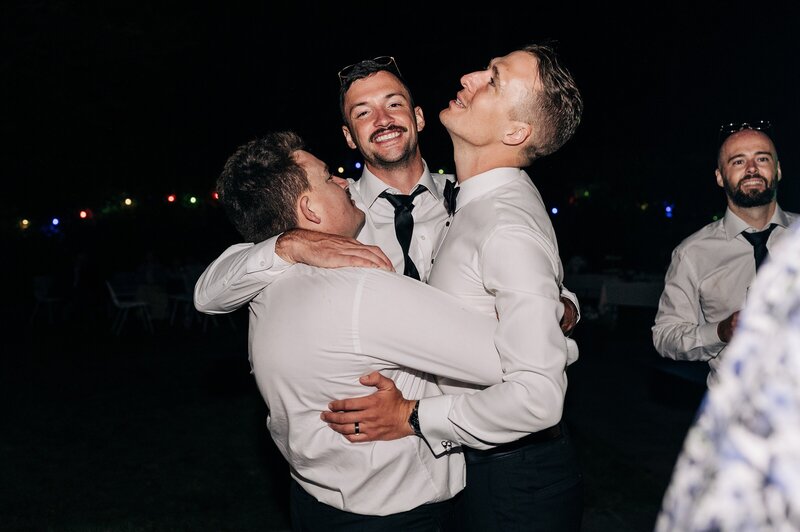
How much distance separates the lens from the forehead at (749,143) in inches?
121

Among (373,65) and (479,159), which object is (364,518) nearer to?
(479,159)

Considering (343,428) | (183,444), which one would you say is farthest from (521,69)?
(183,444)

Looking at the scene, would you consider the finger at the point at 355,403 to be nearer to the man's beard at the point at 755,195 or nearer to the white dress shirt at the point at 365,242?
the white dress shirt at the point at 365,242

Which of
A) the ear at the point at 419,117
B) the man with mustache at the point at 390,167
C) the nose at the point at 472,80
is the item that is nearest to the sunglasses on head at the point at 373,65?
the man with mustache at the point at 390,167

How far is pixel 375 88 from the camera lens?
320 cm

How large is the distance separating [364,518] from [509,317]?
67 centimetres

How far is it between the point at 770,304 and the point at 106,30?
1671 centimetres

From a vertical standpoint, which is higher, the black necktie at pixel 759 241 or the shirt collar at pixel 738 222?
the shirt collar at pixel 738 222

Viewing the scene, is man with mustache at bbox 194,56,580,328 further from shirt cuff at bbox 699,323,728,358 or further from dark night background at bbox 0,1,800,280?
dark night background at bbox 0,1,800,280

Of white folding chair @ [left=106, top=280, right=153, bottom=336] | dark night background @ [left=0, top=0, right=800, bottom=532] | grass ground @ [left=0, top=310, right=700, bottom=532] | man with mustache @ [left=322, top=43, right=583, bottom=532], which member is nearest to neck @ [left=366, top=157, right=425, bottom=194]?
man with mustache @ [left=322, top=43, right=583, bottom=532]

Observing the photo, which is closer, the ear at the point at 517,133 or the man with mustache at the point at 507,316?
the man with mustache at the point at 507,316

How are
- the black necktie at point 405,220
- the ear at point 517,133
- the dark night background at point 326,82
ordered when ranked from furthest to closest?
the dark night background at point 326,82 → the black necktie at point 405,220 → the ear at point 517,133

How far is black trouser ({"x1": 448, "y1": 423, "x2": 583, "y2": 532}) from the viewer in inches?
75.9

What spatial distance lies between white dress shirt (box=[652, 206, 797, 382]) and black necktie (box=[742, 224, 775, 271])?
22 millimetres
